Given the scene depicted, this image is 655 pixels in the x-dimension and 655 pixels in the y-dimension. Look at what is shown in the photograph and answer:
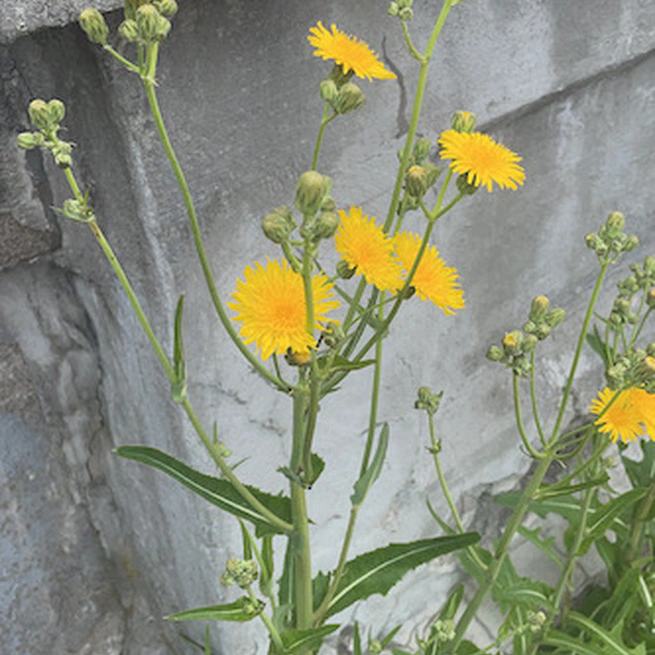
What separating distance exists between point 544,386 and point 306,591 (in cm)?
96

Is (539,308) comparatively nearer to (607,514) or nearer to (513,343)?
(513,343)

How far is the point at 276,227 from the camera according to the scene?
2.45 ft

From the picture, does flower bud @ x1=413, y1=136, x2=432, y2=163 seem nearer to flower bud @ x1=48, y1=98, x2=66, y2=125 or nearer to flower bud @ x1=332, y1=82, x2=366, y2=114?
flower bud @ x1=332, y1=82, x2=366, y2=114

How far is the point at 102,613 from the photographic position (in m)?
1.50

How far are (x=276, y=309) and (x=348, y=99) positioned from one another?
189 millimetres

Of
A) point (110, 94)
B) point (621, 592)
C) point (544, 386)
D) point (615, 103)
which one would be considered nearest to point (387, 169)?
point (110, 94)

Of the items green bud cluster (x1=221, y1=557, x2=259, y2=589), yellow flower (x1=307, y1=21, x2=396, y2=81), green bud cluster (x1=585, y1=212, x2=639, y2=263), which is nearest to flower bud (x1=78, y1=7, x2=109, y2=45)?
yellow flower (x1=307, y1=21, x2=396, y2=81)

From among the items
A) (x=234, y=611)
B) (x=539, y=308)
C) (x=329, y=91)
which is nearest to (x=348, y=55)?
(x=329, y=91)

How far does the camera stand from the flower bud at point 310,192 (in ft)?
2.37

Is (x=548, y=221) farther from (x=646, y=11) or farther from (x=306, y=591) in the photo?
(x=306, y=591)

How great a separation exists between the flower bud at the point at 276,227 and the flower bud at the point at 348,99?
0.40ft

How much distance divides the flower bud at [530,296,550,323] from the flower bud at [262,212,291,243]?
440mm

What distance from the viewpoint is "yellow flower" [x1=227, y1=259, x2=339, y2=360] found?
767mm

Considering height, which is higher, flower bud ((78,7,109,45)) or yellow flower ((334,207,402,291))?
flower bud ((78,7,109,45))
